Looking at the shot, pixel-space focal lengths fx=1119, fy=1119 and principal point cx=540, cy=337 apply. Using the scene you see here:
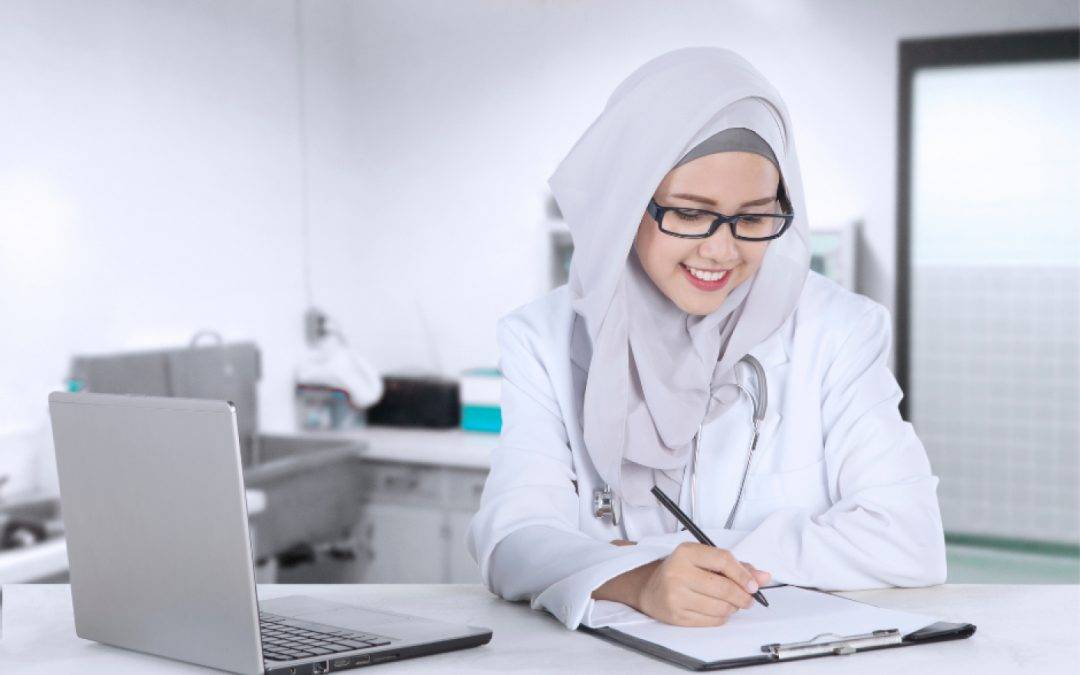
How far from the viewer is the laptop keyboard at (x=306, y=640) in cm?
98

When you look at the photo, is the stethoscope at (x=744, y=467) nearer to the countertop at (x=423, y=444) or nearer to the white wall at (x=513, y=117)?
the countertop at (x=423, y=444)

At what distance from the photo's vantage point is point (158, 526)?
0.97m

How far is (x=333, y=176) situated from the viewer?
407cm

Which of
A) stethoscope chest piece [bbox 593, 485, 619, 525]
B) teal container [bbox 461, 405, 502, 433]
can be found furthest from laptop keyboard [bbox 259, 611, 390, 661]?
teal container [bbox 461, 405, 502, 433]

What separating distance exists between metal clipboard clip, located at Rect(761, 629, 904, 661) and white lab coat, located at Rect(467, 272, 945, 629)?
237mm

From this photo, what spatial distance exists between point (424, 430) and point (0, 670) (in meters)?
2.82

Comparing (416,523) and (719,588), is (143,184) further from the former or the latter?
(719,588)

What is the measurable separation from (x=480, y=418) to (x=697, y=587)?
2.71 metres

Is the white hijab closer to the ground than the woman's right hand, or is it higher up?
higher up

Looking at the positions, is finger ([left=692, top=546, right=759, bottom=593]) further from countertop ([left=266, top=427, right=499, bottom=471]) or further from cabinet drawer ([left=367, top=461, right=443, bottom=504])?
cabinet drawer ([left=367, top=461, right=443, bottom=504])

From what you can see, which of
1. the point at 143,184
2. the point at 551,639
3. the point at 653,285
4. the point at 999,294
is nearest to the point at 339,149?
the point at 143,184

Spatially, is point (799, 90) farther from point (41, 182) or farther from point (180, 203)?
point (41, 182)

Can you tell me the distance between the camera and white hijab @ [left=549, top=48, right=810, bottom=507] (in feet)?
4.50

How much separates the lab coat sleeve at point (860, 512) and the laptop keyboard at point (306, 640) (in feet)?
1.33
